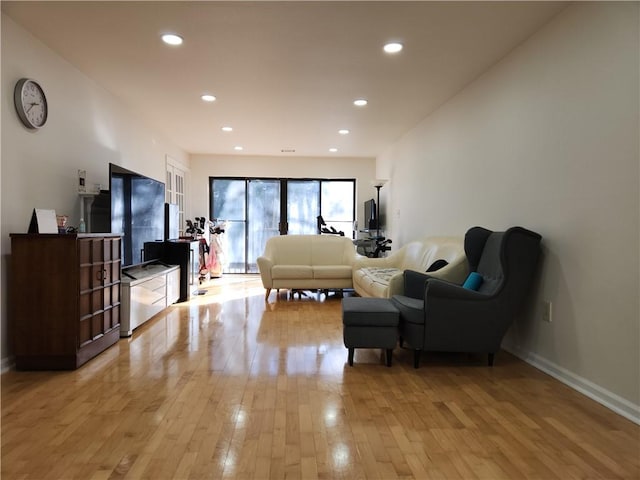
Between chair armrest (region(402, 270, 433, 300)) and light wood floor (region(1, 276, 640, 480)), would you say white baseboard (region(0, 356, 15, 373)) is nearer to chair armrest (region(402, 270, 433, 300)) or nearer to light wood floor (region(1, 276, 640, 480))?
light wood floor (region(1, 276, 640, 480))

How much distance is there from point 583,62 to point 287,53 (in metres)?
2.18

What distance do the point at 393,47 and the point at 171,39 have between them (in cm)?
177

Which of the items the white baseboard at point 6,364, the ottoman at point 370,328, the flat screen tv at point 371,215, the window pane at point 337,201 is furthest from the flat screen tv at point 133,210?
the window pane at point 337,201

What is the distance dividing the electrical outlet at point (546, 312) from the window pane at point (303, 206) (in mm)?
5984

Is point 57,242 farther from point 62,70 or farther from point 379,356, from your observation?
point 379,356

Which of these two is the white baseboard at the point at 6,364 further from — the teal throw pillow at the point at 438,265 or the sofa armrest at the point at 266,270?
the teal throw pillow at the point at 438,265

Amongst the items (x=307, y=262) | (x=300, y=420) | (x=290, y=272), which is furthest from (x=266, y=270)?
(x=300, y=420)

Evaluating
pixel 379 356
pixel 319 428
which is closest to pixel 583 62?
pixel 379 356

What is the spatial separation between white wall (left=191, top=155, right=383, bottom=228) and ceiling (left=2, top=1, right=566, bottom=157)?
2.87 meters

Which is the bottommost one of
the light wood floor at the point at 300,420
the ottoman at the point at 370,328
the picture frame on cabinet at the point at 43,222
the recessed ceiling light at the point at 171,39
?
the light wood floor at the point at 300,420

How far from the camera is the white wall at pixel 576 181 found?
2.22 metres

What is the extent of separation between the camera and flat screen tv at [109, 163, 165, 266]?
386 centimetres

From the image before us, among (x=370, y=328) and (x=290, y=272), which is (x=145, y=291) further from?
(x=370, y=328)

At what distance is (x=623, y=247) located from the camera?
7.34 feet
